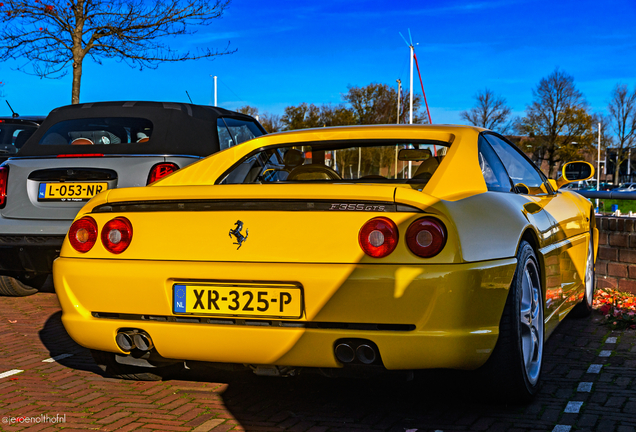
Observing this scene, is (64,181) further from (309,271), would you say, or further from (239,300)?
(309,271)

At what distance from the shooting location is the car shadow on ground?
437 centimetres

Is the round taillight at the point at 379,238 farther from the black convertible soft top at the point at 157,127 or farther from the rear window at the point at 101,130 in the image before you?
the rear window at the point at 101,130

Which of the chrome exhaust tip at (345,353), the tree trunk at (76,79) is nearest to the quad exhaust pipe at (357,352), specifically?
the chrome exhaust tip at (345,353)

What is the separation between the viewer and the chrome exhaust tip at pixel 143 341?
3137 millimetres

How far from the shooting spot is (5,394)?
12.2 feet

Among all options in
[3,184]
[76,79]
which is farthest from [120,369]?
[76,79]

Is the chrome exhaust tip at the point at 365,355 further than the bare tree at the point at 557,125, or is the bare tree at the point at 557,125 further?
the bare tree at the point at 557,125

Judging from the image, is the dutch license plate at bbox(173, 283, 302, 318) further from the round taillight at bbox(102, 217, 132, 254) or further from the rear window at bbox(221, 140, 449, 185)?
the rear window at bbox(221, 140, 449, 185)

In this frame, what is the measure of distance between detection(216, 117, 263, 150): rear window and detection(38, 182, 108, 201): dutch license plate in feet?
4.36

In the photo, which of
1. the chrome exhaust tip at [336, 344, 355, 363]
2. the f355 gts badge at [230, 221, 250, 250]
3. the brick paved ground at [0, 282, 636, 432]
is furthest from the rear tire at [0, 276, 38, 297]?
the chrome exhaust tip at [336, 344, 355, 363]

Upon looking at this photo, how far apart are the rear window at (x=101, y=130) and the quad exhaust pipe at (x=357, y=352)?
405 cm

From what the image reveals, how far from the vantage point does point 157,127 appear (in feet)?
20.2

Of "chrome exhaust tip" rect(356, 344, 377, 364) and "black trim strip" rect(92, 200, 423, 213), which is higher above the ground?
"black trim strip" rect(92, 200, 423, 213)

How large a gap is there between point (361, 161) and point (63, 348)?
2396mm
